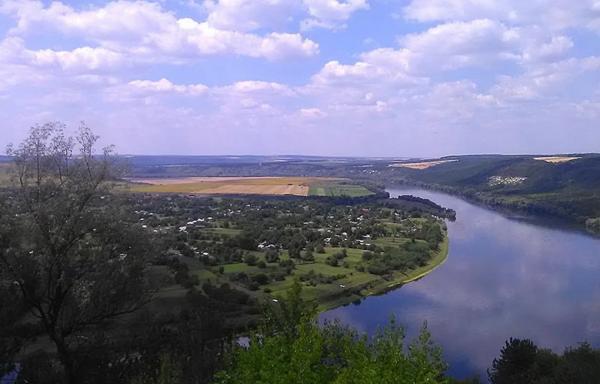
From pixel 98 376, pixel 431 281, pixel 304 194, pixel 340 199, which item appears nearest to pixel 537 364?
pixel 98 376

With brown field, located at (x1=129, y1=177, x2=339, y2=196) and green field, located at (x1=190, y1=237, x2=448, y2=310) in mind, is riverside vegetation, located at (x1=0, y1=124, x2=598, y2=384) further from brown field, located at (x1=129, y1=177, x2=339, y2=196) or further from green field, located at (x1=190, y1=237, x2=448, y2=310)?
brown field, located at (x1=129, y1=177, x2=339, y2=196)

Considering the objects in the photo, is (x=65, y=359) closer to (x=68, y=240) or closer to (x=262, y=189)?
(x=68, y=240)

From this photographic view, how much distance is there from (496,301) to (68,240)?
34.9 metres

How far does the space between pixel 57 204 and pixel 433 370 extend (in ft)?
28.6

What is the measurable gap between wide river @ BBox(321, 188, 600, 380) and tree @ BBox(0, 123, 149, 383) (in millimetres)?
18984

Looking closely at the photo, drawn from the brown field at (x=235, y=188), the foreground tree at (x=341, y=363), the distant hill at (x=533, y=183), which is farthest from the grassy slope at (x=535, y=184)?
the foreground tree at (x=341, y=363)

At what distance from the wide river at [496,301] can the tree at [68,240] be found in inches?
747

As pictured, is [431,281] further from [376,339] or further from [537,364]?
[376,339]

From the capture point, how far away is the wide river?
32.7 meters

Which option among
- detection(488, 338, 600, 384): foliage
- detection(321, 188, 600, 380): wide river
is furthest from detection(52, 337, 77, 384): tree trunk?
detection(321, 188, 600, 380): wide river

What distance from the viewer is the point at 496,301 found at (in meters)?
41.2

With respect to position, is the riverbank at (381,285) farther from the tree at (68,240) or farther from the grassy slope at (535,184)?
the grassy slope at (535,184)

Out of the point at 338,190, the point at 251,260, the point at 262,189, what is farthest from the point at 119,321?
the point at 338,190

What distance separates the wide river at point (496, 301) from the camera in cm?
3266
